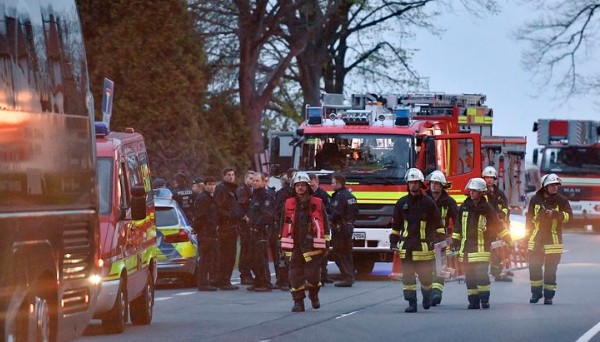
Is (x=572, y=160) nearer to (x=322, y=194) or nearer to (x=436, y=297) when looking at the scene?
(x=322, y=194)

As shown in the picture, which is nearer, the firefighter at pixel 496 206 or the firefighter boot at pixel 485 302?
the firefighter boot at pixel 485 302

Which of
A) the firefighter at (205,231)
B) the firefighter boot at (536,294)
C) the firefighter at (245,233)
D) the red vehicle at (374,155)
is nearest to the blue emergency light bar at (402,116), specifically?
the red vehicle at (374,155)

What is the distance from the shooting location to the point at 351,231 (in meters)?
27.7

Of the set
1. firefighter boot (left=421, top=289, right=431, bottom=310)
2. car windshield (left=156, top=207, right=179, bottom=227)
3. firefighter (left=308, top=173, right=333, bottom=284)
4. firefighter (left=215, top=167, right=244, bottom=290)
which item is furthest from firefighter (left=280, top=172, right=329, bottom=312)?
firefighter (left=215, top=167, right=244, bottom=290)

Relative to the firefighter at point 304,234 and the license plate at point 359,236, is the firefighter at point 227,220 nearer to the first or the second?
the license plate at point 359,236

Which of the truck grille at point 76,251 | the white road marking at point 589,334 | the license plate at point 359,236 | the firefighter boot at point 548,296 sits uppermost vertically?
the truck grille at point 76,251

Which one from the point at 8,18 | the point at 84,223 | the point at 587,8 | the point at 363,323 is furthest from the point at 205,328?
the point at 587,8

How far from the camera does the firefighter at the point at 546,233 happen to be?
2283 centimetres

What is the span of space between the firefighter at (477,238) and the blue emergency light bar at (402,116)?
774 cm

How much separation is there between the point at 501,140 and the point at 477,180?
13.5 metres

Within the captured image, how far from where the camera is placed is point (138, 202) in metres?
17.0

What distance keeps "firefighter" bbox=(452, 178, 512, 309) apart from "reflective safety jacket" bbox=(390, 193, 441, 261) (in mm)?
669

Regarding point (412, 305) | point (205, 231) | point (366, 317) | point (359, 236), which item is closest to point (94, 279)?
point (366, 317)

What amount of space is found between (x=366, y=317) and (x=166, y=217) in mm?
6066
